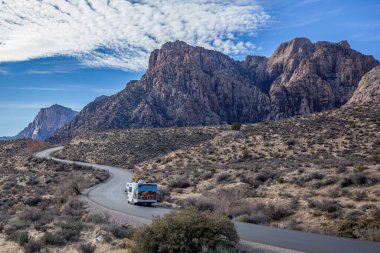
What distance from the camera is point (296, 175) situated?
32.0 meters

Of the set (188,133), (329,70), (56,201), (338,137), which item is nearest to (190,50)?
(329,70)

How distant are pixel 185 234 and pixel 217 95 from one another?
15588 centimetres

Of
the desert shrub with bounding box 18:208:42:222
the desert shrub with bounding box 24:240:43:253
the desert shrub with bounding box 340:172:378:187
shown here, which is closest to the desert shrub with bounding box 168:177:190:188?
the desert shrub with bounding box 340:172:378:187

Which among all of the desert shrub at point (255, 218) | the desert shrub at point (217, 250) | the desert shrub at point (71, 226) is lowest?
the desert shrub at point (255, 218)

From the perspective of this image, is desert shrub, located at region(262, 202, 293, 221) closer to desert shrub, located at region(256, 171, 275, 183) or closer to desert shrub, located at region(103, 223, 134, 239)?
desert shrub, located at region(103, 223, 134, 239)

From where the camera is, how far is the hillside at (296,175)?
798 inches

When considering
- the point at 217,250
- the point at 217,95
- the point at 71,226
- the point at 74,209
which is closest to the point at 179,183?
the point at 74,209

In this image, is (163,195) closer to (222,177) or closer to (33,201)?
(222,177)

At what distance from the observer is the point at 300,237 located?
15.7 m

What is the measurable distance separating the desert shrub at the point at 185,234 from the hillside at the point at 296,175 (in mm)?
6615

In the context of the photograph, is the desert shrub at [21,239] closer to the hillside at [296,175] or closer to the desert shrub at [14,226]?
the desert shrub at [14,226]

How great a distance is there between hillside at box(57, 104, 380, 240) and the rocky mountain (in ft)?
230

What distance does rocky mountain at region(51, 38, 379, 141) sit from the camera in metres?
144

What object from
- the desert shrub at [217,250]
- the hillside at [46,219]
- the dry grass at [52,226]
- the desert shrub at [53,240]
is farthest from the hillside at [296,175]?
the desert shrub at [53,240]
